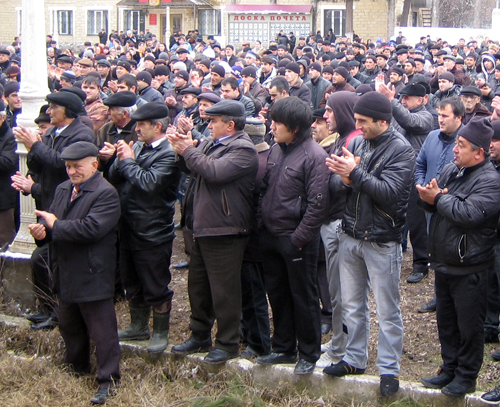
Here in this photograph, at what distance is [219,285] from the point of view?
190 inches

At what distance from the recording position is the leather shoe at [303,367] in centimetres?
471

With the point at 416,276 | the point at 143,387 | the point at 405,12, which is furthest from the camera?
the point at 405,12

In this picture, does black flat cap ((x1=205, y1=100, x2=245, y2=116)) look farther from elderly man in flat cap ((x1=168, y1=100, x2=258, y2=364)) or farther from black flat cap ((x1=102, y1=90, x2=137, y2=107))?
black flat cap ((x1=102, y1=90, x2=137, y2=107))

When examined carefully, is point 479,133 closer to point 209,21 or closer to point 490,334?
point 490,334

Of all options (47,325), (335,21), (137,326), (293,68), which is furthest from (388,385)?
(335,21)

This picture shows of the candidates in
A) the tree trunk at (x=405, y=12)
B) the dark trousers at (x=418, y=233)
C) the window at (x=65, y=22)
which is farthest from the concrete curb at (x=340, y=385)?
the window at (x=65, y=22)

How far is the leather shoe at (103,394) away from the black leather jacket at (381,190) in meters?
2.05

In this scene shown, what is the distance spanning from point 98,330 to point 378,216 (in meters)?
2.15

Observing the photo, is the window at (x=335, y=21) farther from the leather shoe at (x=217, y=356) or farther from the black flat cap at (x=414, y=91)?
the leather shoe at (x=217, y=356)

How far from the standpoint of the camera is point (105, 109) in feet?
22.6

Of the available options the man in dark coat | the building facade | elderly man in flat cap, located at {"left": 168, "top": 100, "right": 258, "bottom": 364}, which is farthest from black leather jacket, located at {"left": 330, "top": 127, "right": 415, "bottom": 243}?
the building facade

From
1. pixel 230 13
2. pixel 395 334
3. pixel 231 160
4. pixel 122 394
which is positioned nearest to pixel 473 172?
pixel 395 334

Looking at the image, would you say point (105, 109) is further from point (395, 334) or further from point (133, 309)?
point (395, 334)

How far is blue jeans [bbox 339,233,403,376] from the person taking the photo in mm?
4344
